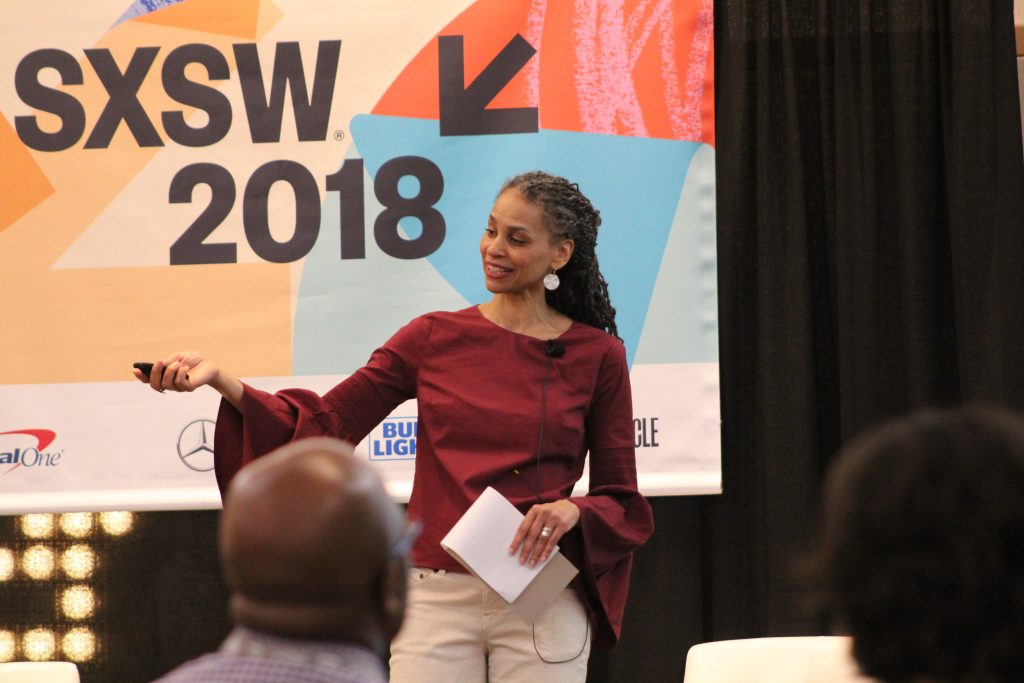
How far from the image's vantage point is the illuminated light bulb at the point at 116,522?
3.67m

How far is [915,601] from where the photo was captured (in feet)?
2.46

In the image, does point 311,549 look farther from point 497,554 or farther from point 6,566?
point 6,566

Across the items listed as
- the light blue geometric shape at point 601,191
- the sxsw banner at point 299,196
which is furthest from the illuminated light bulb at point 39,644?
the light blue geometric shape at point 601,191

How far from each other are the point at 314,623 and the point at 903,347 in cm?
302

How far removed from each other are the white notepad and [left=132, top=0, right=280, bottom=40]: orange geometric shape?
1.98 metres

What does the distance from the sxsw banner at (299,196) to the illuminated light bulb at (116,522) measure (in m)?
0.21

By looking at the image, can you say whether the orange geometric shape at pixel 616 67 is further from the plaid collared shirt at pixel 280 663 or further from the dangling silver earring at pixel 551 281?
the plaid collared shirt at pixel 280 663

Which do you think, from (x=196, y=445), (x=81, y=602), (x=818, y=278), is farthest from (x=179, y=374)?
(x=818, y=278)

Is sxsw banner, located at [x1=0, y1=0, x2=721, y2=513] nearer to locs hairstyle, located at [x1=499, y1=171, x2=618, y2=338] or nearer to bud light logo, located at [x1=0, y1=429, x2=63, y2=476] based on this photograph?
bud light logo, located at [x1=0, y1=429, x2=63, y2=476]

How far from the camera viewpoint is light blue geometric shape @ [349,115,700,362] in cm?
345

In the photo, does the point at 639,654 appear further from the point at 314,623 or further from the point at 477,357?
the point at 314,623

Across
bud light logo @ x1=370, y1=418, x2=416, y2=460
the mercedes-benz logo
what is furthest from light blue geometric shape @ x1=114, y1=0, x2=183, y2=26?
bud light logo @ x1=370, y1=418, x2=416, y2=460

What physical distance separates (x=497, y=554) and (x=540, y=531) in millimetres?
96

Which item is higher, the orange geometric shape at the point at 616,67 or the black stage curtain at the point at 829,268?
the orange geometric shape at the point at 616,67
